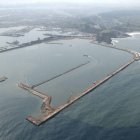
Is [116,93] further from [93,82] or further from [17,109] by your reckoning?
[17,109]

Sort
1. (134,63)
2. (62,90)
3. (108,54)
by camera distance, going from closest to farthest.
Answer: (62,90)
(134,63)
(108,54)

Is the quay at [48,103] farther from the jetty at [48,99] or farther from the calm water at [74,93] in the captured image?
the calm water at [74,93]

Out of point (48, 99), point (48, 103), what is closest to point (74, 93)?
point (48, 99)

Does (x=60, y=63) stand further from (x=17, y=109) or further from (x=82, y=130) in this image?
(x=82, y=130)

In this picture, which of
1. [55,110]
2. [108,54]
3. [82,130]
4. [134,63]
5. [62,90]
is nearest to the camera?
[82,130]

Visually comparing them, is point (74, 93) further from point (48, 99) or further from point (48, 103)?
point (48, 103)

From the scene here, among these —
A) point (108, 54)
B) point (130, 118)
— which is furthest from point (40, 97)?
point (108, 54)

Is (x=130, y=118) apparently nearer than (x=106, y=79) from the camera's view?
Yes

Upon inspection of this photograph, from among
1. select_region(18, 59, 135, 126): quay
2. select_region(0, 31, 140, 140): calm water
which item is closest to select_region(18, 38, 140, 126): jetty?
select_region(18, 59, 135, 126): quay
